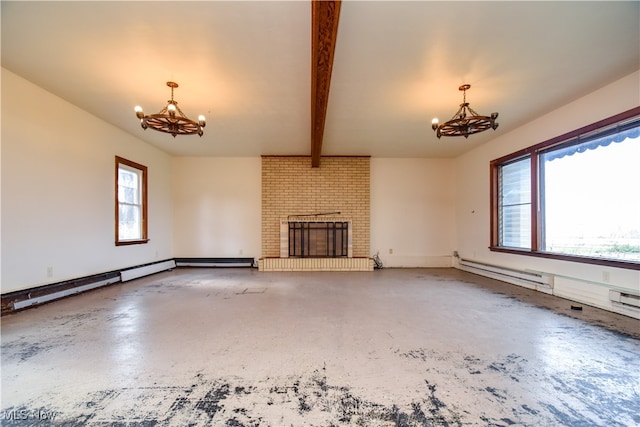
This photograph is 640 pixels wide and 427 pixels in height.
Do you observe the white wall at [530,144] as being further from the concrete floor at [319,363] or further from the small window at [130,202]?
the small window at [130,202]

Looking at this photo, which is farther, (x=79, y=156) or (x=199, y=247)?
(x=199, y=247)

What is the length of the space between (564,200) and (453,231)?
3199 mm

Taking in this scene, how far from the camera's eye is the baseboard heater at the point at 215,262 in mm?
7203

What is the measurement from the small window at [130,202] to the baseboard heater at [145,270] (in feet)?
1.78

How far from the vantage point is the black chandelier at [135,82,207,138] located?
3.37 m

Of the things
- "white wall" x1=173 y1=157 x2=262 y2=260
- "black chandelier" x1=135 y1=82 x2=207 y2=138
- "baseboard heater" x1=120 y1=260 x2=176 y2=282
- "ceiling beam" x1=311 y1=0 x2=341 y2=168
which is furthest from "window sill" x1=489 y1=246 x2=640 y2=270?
"baseboard heater" x1=120 y1=260 x2=176 y2=282

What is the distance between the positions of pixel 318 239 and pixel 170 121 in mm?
4488

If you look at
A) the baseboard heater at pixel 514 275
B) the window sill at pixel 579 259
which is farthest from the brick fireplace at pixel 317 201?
the window sill at pixel 579 259

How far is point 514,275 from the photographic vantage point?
496 centimetres

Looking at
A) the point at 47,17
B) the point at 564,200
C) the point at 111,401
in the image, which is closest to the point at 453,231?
the point at 564,200

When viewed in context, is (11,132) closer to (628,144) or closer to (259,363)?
(259,363)

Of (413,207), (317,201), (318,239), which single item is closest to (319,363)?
(318,239)

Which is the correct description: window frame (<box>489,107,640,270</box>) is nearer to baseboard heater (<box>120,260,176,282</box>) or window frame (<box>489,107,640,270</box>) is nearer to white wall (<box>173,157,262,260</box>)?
white wall (<box>173,157,262,260</box>)

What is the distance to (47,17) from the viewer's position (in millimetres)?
2418
